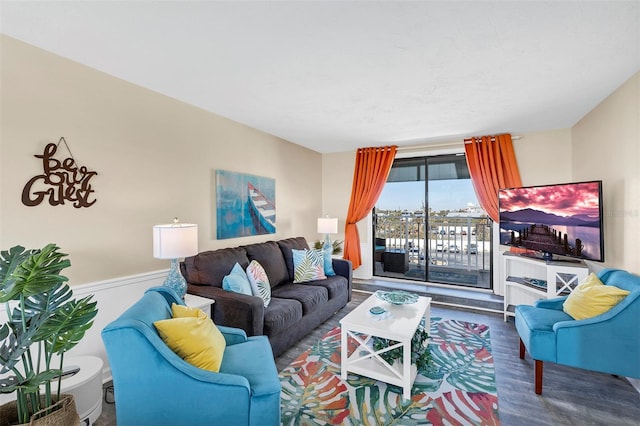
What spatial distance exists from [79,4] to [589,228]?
438 cm

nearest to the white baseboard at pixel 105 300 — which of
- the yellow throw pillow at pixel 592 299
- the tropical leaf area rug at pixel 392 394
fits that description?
the tropical leaf area rug at pixel 392 394

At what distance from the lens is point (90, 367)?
191 centimetres

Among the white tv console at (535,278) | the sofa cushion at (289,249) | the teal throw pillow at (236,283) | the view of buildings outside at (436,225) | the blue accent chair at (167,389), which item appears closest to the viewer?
Answer: the blue accent chair at (167,389)

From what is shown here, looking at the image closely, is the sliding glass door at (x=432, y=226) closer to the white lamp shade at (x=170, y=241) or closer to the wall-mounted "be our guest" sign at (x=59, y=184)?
the white lamp shade at (x=170, y=241)

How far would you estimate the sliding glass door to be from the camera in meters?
4.71

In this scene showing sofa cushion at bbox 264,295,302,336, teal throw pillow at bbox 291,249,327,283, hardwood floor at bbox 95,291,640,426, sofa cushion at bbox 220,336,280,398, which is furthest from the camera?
teal throw pillow at bbox 291,249,327,283

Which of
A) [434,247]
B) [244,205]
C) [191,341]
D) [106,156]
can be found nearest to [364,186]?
[434,247]

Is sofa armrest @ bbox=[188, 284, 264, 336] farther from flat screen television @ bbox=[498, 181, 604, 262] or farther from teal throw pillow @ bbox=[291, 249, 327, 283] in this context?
flat screen television @ bbox=[498, 181, 604, 262]

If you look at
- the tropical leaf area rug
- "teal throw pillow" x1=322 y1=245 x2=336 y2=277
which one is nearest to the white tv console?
the tropical leaf area rug

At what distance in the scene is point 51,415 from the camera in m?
1.32

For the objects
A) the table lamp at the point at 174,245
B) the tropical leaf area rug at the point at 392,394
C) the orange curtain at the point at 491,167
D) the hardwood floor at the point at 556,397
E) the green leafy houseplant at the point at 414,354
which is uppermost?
the orange curtain at the point at 491,167

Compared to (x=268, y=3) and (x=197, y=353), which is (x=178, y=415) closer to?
(x=197, y=353)

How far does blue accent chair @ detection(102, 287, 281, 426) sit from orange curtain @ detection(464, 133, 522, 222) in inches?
159

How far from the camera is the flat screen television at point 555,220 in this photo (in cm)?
282
